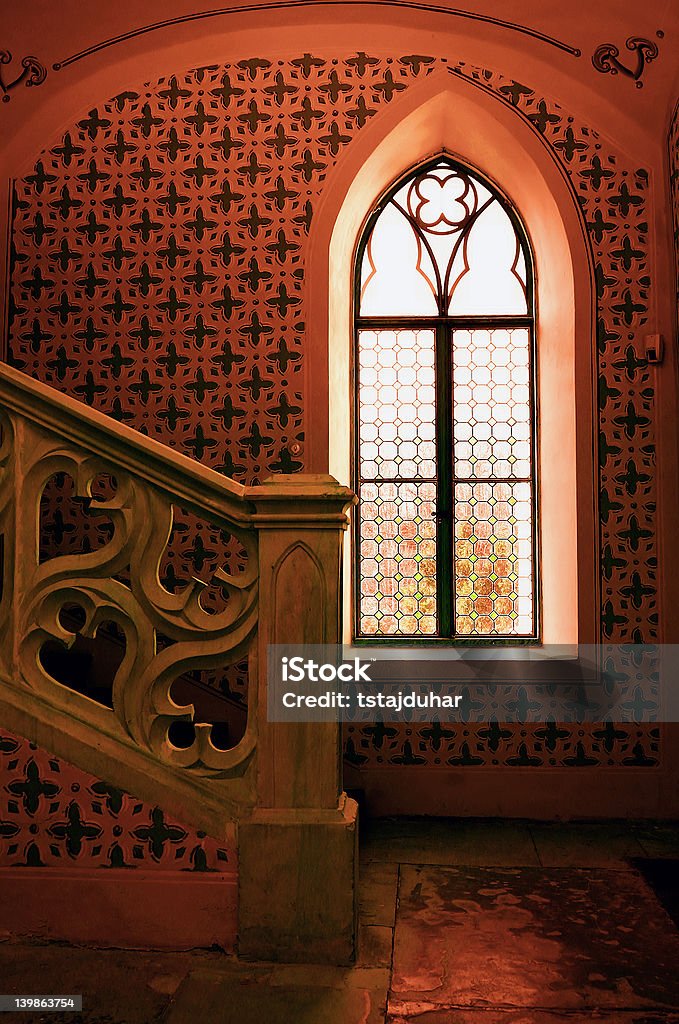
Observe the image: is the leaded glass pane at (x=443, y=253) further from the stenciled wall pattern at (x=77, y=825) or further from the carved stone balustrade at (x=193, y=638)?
the stenciled wall pattern at (x=77, y=825)

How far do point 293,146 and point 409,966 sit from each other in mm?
3796

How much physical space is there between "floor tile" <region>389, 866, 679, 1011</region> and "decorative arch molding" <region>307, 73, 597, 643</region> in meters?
1.40

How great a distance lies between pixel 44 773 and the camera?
8.37ft

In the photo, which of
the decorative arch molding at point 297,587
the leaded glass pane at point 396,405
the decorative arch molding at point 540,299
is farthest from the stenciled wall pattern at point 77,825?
the leaded glass pane at point 396,405

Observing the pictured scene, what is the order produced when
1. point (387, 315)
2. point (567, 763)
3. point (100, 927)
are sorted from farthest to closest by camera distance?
point (387, 315), point (567, 763), point (100, 927)

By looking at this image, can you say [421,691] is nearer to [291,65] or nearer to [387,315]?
[387,315]

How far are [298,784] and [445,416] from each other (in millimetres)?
2818

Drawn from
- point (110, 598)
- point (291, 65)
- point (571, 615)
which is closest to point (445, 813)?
point (571, 615)

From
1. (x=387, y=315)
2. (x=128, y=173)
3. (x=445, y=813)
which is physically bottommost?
(x=445, y=813)

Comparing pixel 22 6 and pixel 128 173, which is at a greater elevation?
pixel 22 6

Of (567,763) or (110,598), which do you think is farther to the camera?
(567,763)

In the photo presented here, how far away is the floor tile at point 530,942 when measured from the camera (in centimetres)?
239

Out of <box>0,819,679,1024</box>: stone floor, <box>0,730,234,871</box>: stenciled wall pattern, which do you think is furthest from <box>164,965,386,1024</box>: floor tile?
<box>0,730,234,871</box>: stenciled wall pattern

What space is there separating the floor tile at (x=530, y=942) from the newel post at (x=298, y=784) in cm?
31
